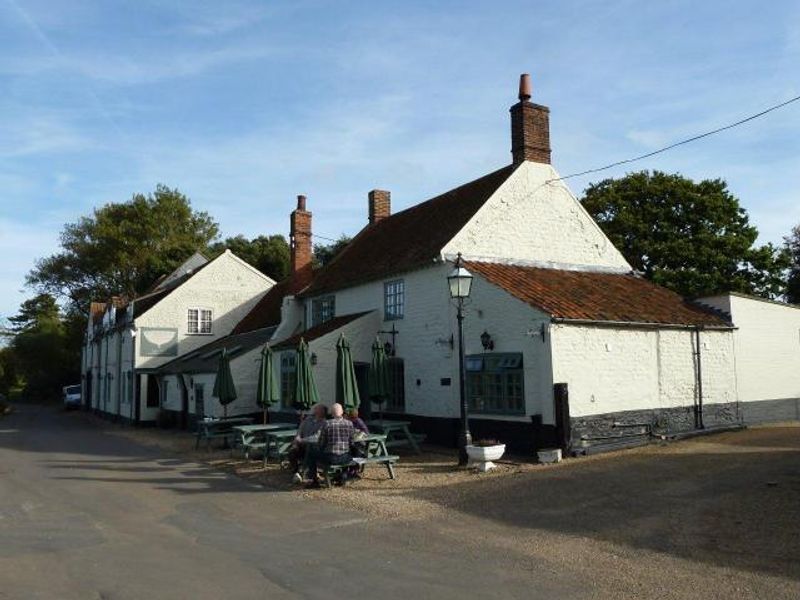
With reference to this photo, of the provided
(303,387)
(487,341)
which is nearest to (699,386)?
(487,341)

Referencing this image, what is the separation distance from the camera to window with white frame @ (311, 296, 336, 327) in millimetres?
24650

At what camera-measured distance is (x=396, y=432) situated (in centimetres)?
1791

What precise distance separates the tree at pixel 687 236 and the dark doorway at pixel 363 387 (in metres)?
18.6

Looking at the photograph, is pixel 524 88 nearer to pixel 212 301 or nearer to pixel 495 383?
pixel 495 383

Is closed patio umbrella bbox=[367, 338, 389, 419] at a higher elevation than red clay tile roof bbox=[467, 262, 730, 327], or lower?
lower

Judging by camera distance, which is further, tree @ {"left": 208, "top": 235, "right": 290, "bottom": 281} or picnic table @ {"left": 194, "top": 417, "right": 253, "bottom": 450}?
tree @ {"left": 208, "top": 235, "right": 290, "bottom": 281}

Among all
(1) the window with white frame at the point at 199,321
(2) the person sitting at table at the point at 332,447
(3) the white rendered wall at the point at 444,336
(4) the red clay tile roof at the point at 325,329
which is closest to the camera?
(2) the person sitting at table at the point at 332,447

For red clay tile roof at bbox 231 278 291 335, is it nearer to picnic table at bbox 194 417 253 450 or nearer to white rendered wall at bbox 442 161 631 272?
picnic table at bbox 194 417 253 450

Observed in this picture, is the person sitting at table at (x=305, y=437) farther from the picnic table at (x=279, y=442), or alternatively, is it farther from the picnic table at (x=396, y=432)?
the picnic table at (x=396, y=432)

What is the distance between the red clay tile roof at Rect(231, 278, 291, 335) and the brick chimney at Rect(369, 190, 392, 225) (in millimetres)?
5112

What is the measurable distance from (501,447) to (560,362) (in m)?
2.48

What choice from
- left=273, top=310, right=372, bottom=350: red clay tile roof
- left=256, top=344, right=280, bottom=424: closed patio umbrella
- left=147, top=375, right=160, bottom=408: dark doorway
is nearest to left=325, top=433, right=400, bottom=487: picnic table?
left=256, top=344, right=280, bottom=424: closed patio umbrella

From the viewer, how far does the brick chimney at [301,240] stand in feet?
99.5

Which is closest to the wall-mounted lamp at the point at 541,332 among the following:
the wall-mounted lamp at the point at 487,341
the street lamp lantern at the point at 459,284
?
the wall-mounted lamp at the point at 487,341
